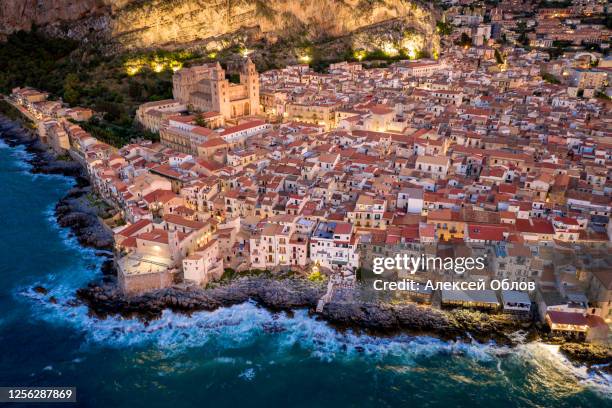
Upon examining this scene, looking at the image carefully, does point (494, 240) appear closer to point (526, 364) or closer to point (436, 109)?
point (526, 364)

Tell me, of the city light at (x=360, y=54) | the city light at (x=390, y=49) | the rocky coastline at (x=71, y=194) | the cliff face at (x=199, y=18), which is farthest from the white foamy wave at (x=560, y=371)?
the city light at (x=390, y=49)

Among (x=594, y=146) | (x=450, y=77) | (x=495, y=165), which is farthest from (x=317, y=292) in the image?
(x=450, y=77)

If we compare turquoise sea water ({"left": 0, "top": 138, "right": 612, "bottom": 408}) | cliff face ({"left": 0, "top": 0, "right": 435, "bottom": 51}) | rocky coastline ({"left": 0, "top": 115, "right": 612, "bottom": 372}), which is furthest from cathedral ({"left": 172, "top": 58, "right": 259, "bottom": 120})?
turquoise sea water ({"left": 0, "top": 138, "right": 612, "bottom": 408})

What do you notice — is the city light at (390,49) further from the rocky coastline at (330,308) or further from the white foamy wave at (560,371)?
the white foamy wave at (560,371)
